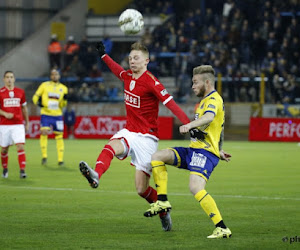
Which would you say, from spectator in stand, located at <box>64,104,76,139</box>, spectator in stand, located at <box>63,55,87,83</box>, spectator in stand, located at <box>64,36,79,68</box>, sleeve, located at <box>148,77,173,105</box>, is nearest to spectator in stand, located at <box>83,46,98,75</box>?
spectator in stand, located at <box>63,55,87,83</box>

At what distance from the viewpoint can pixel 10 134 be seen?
1536 cm

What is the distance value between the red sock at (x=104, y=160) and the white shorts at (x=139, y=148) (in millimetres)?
199

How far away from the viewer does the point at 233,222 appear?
957cm

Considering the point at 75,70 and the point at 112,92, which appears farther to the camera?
the point at 75,70

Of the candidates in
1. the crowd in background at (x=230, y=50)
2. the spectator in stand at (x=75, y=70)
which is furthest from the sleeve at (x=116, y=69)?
the spectator in stand at (x=75, y=70)

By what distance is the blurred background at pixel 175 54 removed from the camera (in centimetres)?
3106

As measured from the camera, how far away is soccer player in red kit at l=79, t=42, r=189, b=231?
8867 mm

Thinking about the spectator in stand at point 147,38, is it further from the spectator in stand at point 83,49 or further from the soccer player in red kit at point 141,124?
the soccer player in red kit at point 141,124

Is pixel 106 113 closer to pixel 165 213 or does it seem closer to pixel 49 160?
pixel 49 160

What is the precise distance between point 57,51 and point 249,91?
10.4 m

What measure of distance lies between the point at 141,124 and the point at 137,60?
800 millimetres

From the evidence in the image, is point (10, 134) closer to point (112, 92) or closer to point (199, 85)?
point (199, 85)

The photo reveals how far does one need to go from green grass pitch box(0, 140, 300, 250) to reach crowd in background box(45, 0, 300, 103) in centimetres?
1257

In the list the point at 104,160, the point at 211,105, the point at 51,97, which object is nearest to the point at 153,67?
the point at 51,97
